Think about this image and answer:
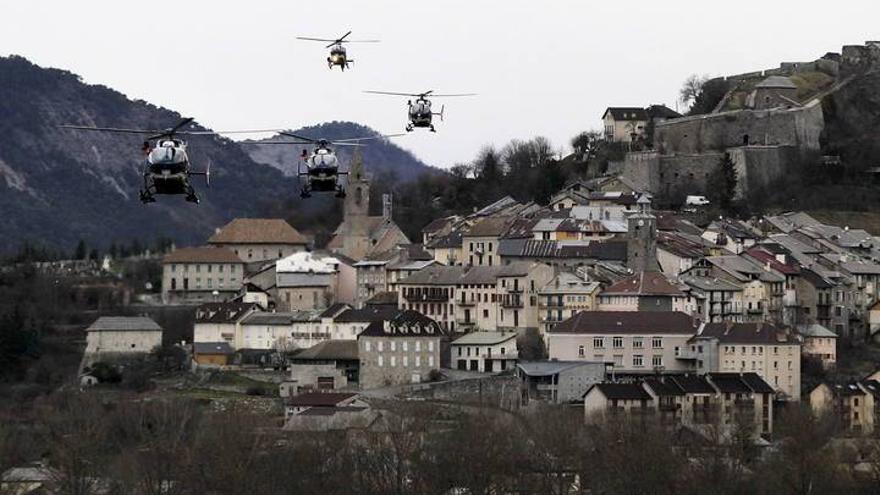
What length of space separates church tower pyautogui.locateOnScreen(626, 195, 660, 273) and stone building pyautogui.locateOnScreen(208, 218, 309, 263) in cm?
1792

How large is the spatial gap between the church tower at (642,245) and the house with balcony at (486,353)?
26.1 feet

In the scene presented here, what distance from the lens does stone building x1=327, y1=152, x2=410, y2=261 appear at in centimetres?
11319

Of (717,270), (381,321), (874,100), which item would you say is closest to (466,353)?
(381,321)

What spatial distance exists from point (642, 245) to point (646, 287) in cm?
507

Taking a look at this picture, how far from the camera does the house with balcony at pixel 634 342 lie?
302ft

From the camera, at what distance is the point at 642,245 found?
101 meters

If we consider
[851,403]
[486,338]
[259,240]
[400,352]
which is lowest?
[851,403]

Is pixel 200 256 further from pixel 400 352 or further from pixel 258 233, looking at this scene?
pixel 400 352

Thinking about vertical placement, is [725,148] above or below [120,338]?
above

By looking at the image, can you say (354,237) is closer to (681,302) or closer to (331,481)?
(681,302)

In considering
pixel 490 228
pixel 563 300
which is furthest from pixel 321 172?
pixel 490 228

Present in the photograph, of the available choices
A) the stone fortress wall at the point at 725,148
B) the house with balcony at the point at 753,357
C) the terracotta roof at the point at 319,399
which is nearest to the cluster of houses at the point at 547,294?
the house with balcony at the point at 753,357

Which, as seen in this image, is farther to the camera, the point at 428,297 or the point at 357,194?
A: the point at 357,194

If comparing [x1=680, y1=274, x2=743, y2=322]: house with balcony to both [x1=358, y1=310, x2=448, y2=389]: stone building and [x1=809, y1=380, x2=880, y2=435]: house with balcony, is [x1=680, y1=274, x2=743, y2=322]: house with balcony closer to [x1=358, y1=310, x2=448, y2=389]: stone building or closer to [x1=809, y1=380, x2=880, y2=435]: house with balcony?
[x1=809, y1=380, x2=880, y2=435]: house with balcony
